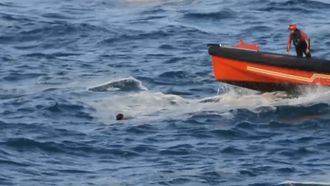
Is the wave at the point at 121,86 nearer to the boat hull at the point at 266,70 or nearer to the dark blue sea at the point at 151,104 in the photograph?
the dark blue sea at the point at 151,104

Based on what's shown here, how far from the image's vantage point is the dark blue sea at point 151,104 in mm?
28094

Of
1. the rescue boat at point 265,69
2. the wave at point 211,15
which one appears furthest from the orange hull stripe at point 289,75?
the wave at point 211,15

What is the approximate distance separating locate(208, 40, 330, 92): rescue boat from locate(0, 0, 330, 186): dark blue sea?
407mm

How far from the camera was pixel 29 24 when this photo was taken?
48.3 m

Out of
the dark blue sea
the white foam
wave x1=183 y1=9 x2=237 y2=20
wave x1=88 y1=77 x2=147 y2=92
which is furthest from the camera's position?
wave x1=183 y1=9 x2=237 y2=20

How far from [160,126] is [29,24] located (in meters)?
17.6

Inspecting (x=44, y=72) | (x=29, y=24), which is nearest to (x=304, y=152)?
(x=44, y=72)

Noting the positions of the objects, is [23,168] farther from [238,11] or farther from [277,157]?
[238,11]

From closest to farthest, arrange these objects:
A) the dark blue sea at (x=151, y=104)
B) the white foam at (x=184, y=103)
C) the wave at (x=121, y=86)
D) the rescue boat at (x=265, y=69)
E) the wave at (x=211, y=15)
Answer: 1. the dark blue sea at (x=151, y=104)
2. the white foam at (x=184, y=103)
3. the rescue boat at (x=265, y=69)
4. the wave at (x=121, y=86)
5. the wave at (x=211, y=15)

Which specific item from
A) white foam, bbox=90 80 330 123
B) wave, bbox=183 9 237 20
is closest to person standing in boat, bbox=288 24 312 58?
white foam, bbox=90 80 330 123

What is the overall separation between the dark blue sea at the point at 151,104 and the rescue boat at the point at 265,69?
0.41 metres

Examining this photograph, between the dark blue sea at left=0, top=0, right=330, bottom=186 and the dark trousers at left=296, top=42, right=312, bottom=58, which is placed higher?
the dark trousers at left=296, top=42, right=312, bottom=58

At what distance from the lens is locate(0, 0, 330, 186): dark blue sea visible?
2809 cm

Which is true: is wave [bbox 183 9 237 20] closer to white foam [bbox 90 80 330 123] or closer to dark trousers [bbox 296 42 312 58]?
white foam [bbox 90 80 330 123]
